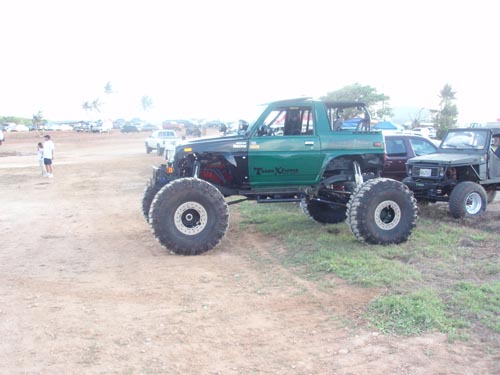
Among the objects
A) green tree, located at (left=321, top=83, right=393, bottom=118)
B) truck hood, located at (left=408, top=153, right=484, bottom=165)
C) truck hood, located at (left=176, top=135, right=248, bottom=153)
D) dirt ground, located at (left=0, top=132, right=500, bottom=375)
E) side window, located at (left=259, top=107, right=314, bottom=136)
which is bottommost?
dirt ground, located at (left=0, top=132, right=500, bottom=375)

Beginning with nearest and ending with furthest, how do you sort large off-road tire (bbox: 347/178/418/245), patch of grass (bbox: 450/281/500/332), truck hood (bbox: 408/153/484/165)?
patch of grass (bbox: 450/281/500/332), large off-road tire (bbox: 347/178/418/245), truck hood (bbox: 408/153/484/165)

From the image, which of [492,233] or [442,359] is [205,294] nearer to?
[442,359]

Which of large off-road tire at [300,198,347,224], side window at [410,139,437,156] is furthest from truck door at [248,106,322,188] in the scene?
side window at [410,139,437,156]

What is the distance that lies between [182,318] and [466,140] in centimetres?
857

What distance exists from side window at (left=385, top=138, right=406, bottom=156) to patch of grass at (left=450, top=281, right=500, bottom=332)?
21.8 feet

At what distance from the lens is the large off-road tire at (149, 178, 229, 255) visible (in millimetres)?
8086

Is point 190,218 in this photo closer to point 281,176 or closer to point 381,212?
point 281,176

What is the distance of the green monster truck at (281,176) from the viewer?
8188 mm

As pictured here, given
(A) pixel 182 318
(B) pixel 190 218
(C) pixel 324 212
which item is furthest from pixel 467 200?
(A) pixel 182 318

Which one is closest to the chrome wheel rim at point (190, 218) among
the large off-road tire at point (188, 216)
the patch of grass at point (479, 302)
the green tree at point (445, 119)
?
the large off-road tire at point (188, 216)

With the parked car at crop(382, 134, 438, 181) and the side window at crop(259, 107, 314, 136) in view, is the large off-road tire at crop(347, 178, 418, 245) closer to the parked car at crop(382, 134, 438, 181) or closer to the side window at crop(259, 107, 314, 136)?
the side window at crop(259, 107, 314, 136)

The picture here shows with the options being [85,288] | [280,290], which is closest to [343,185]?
[280,290]

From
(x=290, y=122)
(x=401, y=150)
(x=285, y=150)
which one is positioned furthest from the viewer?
(x=401, y=150)

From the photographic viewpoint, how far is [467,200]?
34.7 ft
